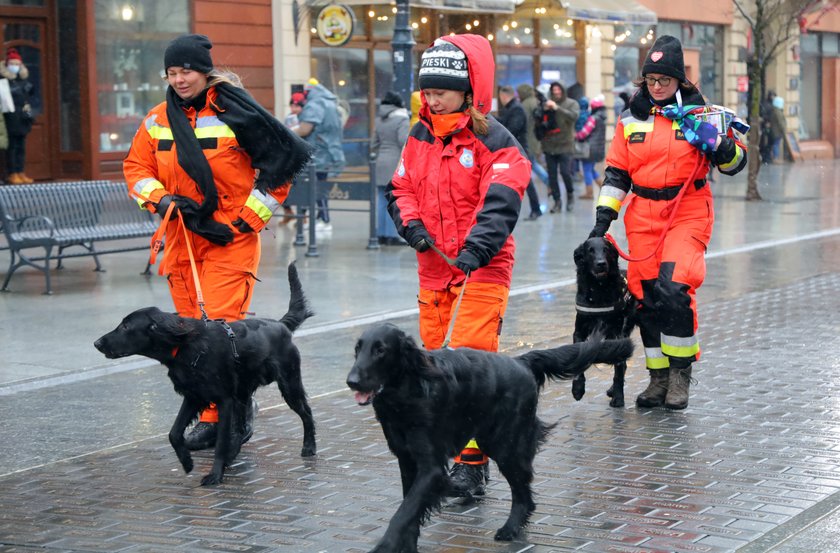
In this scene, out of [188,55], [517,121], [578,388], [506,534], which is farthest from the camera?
[517,121]

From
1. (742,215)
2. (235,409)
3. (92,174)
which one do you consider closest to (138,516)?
(235,409)

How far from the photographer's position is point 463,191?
5.55m

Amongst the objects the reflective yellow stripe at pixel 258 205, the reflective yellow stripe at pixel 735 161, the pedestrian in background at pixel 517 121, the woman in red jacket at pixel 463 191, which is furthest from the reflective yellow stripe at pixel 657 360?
the pedestrian in background at pixel 517 121

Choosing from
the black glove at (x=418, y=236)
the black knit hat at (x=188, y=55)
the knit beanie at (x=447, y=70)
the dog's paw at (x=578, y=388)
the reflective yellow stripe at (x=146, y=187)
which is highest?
the black knit hat at (x=188, y=55)

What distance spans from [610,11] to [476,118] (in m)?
22.7

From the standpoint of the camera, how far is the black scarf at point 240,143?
6.32 m

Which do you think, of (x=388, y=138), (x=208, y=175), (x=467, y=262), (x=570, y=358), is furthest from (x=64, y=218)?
(x=570, y=358)

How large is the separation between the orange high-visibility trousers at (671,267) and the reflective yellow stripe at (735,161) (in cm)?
18

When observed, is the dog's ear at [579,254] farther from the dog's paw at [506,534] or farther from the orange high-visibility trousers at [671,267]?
the dog's paw at [506,534]

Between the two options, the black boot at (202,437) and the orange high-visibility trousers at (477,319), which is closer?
the orange high-visibility trousers at (477,319)

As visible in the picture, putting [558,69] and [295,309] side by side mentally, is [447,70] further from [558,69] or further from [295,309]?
[558,69]

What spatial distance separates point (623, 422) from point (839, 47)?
36751 mm

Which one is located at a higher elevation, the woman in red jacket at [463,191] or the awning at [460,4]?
the awning at [460,4]

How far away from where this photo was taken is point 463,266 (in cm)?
528
